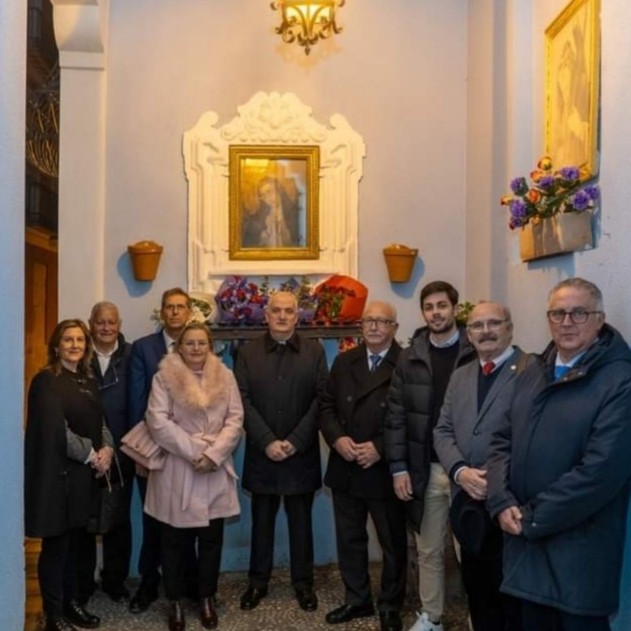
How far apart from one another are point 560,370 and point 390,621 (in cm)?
167

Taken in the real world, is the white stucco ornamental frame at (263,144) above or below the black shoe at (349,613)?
above

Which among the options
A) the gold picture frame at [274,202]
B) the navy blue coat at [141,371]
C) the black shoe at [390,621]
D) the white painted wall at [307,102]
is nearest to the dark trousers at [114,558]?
the navy blue coat at [141,371]

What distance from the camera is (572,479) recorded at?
7.57 ft

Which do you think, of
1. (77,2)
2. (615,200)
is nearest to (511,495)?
(615,200)

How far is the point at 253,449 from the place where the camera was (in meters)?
3.91

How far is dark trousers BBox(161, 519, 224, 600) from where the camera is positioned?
365 cm

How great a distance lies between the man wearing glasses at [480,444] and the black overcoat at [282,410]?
0.96m

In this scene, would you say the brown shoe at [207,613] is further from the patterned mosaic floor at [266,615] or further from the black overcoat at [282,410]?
the black overcoat at [282,410]

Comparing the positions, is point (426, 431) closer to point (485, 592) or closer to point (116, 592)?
point (485, 592)

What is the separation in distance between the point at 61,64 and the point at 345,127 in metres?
1.71

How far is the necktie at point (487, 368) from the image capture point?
2949 mm

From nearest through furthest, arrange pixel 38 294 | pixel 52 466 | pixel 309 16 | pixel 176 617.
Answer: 1. pixel 52 466
2. pixel 176 617
3. pixel 309 16
4. pixel 38 294

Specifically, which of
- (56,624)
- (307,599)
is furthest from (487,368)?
(56,624)

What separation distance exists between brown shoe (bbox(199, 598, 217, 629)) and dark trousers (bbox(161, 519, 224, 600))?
3 centimetres
